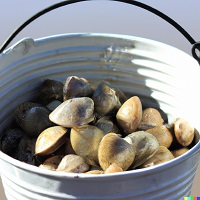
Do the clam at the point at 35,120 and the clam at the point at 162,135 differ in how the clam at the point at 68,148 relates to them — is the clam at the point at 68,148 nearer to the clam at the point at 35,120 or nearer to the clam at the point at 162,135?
the clam at the point at 35,120

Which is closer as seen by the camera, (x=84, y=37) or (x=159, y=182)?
(x=159, y=182)

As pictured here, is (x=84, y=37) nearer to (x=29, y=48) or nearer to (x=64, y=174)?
(x=29, y=48)

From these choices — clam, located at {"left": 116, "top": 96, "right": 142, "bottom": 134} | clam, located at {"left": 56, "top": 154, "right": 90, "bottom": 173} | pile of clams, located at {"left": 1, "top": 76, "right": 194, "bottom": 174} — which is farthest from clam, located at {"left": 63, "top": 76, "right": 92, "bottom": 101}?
clam, located at {"left": 56, "top": 154, "right": 90, "bottom": 173}

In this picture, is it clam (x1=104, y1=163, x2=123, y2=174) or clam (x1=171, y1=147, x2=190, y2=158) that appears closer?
clam (x1=104, y1=163, x2=123, y2=174)

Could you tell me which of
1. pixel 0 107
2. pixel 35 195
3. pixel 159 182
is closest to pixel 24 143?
pixel 0 107

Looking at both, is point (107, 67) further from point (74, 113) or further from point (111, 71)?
point (74, 113)

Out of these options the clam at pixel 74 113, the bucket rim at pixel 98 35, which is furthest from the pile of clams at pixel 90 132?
the bucket rim at pixel 98 35

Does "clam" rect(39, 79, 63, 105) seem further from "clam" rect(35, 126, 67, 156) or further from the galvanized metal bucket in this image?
"clam" rect(35, 126, 67, 156)
